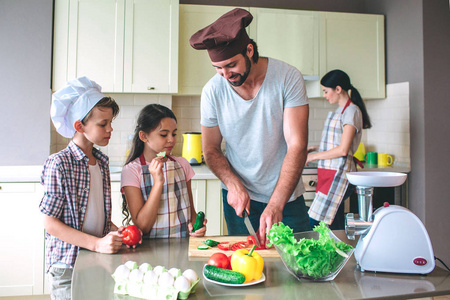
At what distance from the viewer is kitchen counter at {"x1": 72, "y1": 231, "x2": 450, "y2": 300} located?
1202 millimetres

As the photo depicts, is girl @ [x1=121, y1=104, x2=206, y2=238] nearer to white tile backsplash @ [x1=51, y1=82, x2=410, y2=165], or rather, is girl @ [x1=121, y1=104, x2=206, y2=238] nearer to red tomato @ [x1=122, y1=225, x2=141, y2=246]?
red tomato @ [x1=122, y1=225, x2=141, y2=246]

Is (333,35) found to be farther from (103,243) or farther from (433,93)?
(103,243)

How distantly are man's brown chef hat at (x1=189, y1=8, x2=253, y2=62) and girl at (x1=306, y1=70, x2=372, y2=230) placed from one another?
1.81 metres

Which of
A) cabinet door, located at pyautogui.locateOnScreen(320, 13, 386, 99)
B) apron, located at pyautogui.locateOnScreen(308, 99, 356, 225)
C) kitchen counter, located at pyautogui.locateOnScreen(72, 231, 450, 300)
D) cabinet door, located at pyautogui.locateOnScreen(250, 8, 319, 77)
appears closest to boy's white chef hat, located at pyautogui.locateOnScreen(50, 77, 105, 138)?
kitchen counter, located at pyautogui.locateOnScreen(72, 231, 450, 300)

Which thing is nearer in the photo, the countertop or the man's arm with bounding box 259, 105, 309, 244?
the man's arm with bounding box 259, 105, 309, 244

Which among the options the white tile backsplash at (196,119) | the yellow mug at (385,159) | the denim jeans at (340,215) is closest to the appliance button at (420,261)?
the denim jeans at (340,215)

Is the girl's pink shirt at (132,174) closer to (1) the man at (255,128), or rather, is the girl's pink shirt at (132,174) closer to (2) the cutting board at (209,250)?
(1) the man at (255,128)

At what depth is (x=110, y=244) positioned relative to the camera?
1.57 metres

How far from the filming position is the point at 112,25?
3.53 m

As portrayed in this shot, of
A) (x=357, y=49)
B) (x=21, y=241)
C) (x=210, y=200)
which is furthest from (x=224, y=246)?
(x=357, y=49)

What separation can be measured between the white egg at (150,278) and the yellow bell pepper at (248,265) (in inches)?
9.0

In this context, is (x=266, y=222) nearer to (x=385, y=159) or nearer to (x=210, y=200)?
(x=210, y=200)

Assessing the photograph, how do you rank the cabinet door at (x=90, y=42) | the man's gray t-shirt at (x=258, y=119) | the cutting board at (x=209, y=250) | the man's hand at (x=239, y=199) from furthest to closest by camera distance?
the cabinet door at (x=90, y=42)
the man's gray t-shirt at (x=258, y=119)
the man's hand at (x=239, y=199)
the cutting board at (x=209, y=250)

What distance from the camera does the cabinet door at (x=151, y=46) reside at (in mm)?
3558
